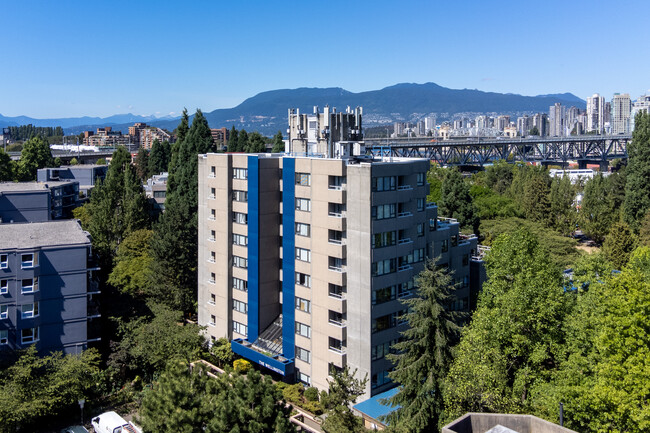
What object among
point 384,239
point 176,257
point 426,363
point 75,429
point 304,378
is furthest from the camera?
point 176,257

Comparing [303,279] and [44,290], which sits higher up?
[303,279]


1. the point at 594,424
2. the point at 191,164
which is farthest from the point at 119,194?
the point at 594,424

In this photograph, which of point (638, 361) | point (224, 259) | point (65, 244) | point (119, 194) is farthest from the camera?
point (119, 194)

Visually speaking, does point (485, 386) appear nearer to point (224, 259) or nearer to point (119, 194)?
point (224, 259)

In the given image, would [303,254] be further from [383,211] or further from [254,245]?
[383,211]

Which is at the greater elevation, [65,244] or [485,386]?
[65,244]

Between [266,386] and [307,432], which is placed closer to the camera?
[266,386]

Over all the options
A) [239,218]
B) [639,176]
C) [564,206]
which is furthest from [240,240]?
[564,206]
